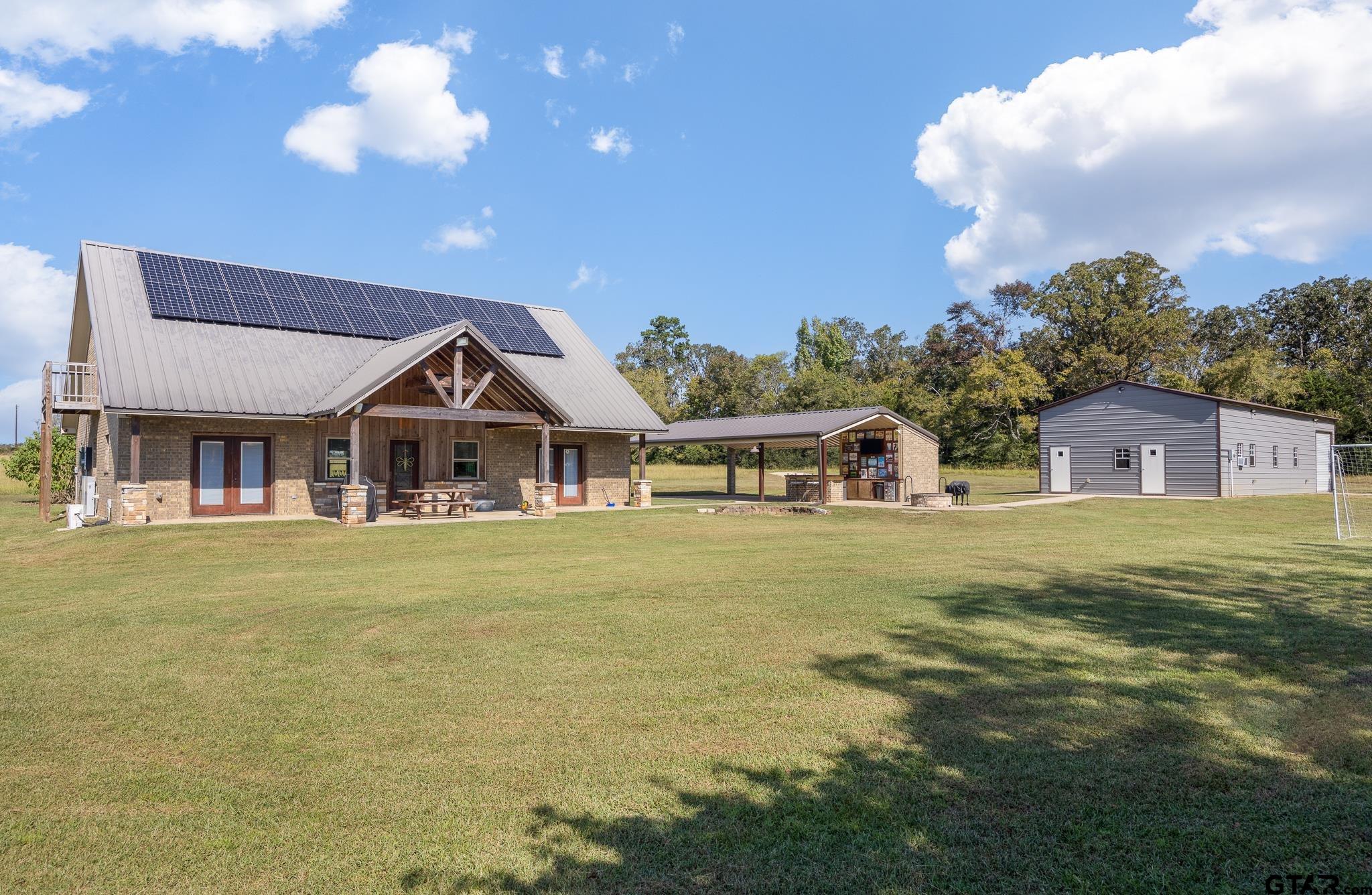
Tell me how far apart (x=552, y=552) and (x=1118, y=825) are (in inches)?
446

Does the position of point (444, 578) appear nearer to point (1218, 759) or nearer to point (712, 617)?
point (712, 617)

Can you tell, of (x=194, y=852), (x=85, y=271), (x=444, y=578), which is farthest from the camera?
(x=85, y=271)

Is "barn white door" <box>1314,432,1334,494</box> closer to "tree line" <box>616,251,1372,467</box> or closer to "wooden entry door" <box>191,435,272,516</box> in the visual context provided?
→ "tree line" <box>616,251,1372,467</box>

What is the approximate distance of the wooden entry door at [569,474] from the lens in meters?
25.7

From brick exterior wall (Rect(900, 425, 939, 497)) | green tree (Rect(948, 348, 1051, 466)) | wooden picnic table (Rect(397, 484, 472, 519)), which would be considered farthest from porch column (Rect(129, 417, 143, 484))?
green tree (Rect(948, 348, 1051, 466))

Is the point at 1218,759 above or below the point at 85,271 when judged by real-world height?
below

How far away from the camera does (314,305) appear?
990 inches

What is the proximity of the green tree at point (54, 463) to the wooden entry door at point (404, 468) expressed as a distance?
571 inches

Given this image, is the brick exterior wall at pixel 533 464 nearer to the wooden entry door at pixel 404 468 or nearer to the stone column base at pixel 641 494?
the stone column base at pixel 641 494

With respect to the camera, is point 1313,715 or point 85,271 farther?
point 85,271

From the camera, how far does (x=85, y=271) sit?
71.9 ft

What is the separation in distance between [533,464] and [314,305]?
8.20 metres

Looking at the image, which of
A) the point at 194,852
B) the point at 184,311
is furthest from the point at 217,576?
the point at 184,311

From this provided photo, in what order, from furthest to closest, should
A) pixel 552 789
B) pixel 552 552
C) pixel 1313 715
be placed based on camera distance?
pixel 552 552
pixel 1313 715
pixel 552 789
